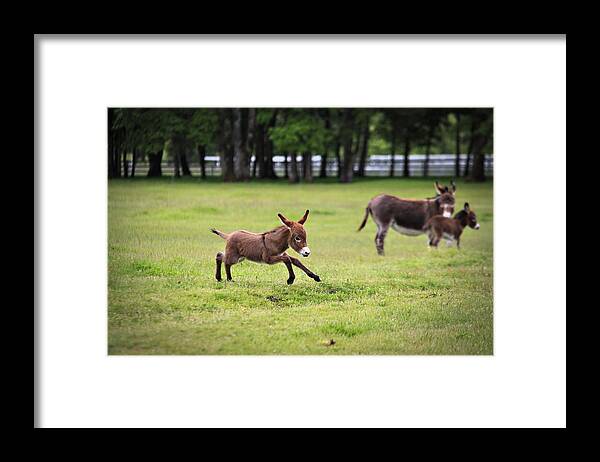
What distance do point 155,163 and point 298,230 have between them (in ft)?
4.70

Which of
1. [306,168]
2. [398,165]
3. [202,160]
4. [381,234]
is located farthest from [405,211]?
[202,160]

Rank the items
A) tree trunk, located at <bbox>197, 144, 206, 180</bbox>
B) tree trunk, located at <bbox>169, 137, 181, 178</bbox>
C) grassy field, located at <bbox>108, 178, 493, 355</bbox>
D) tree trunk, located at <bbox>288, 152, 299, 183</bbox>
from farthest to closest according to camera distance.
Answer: tree trunk, located at <bbox>288, 152, 299, 183</bbox> < tree trunk, located at <bbox>197, 144, 206, 180</bbox> < tree trunk, located at <bbox>169, 137, 181, 178</bbox> < grassy field, located at <bbox>108, 178, 493, 355</bbox>

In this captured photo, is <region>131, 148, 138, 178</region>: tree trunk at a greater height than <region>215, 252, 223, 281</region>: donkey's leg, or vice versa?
<region>131, 148, 138, 178</region>: tree trunk

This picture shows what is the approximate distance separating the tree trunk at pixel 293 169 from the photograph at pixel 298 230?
0.04 feet

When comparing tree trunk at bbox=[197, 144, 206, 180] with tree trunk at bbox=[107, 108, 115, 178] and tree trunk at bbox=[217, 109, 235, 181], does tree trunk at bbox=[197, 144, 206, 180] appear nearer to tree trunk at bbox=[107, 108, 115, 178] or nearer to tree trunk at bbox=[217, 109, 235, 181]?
tree trunk at bbox=[217, 109, 235, 181]

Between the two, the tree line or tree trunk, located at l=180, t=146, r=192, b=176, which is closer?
the tree line

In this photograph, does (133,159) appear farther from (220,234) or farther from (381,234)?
(381,234)

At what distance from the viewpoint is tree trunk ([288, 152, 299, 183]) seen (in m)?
8.90

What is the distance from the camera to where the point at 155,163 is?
848cm

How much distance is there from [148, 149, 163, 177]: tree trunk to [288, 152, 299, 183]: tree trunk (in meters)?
1.22

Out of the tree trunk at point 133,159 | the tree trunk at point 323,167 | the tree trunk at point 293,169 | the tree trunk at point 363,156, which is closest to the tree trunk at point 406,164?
the tree trunk at point 363,156

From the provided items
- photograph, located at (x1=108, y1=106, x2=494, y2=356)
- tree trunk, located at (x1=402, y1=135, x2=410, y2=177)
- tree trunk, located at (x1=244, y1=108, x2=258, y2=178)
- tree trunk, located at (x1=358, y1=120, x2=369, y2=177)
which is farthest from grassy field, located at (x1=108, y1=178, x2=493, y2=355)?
tree trunk, located at (x1=402, y1=135, x2=410, y2=177)
